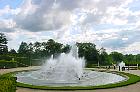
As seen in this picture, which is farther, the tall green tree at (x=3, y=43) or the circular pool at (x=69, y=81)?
the tall green tree at (x=3, y=43)

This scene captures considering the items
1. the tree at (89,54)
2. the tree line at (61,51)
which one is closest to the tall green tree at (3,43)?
the tree line at (61,51)

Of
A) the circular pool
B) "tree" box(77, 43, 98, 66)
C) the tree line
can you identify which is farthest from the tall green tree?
the circular pool

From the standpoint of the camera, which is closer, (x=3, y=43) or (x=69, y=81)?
(x=69, y=81)

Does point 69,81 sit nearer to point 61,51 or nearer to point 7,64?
point 7,64

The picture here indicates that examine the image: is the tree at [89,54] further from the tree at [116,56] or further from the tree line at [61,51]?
the tree at [116,56]

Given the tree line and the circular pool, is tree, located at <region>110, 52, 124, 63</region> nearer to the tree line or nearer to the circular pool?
the tree line

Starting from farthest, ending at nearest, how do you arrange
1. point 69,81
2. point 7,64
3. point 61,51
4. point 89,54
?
point 61,51
point 89,54
point 7,64
point 69,81

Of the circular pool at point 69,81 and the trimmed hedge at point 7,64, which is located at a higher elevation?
the trimmed hedge at point 7,64

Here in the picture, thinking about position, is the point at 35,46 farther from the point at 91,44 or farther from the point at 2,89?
the point at 2,89

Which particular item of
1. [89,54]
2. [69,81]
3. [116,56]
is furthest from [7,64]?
[116,56]

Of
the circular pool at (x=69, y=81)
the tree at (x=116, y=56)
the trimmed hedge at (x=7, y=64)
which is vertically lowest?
the circular pool at (x=69, y=81)

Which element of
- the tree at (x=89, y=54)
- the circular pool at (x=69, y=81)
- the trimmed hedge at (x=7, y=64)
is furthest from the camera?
the tree at (x=89, y=54)

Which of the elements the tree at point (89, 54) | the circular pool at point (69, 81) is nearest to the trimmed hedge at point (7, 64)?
the tree at point (89, 54)

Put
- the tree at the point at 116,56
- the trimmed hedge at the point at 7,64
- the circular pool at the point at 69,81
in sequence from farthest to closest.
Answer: the tree at the point at 116,56 → the trimmed hedge at the point at 7,64 → the circular pool at the point at 69,81
